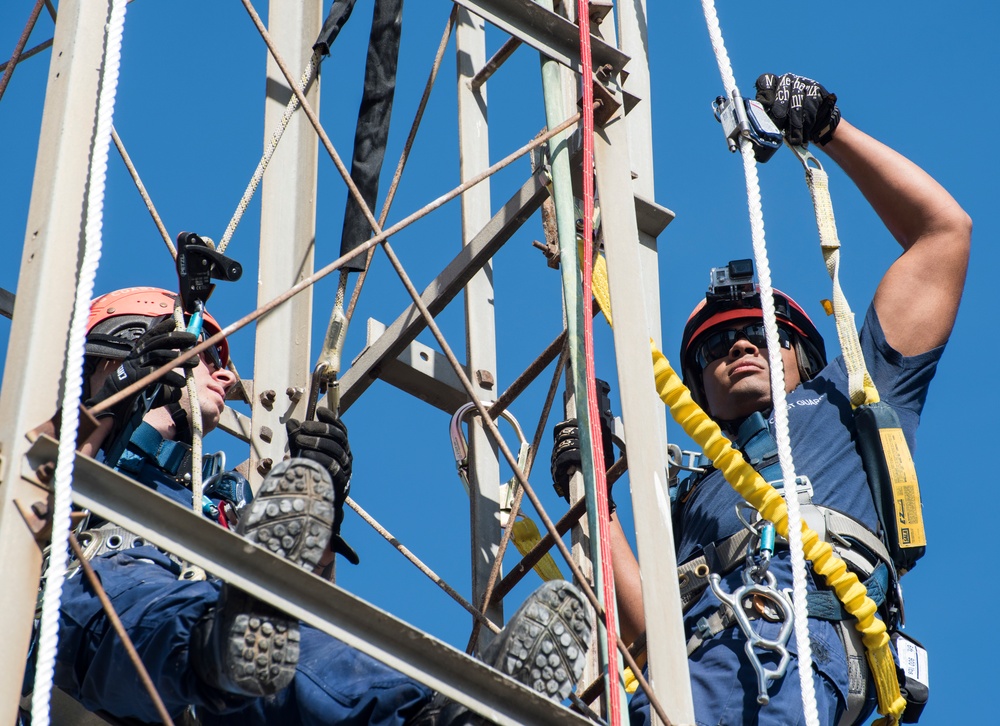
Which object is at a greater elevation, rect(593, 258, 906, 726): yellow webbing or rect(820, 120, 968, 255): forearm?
rect(820, 120, 968, 255): forearm

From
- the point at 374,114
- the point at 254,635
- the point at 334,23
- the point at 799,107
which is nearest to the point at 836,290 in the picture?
the point at 799,107

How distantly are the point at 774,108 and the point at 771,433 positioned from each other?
4.07 ft

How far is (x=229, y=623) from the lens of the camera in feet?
11.2

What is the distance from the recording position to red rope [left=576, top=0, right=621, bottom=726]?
149 inches

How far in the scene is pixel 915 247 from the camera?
18.5 ft

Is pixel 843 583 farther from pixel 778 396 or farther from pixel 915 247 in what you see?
pixel 915 247

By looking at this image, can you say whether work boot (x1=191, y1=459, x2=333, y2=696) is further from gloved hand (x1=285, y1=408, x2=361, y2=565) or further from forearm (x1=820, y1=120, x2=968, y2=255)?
forearm (x1=820, y1=120, x2=968, y2=255)

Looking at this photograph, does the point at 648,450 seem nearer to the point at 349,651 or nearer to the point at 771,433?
the point at 349,651

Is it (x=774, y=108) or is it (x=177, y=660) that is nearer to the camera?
(x=177, y=660)

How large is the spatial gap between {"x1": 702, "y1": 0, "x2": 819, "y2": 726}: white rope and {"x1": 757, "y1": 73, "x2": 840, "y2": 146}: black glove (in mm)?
570

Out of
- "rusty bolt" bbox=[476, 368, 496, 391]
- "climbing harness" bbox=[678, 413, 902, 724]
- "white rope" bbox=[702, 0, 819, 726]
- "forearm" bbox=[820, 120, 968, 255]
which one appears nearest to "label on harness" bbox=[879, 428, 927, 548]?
"climbing harness" bbox=[678, 413, 902, 724]

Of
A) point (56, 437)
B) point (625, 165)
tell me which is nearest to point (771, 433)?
point (625, 165)

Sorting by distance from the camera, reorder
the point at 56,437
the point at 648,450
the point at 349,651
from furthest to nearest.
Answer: the point at 648,450
the point at 349,651
the point at 56,437

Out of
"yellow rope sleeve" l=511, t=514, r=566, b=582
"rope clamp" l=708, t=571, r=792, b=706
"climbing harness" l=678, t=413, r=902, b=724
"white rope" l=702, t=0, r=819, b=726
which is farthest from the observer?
"yellow rope sleeve" l=511, t=514, r=566, b=582
